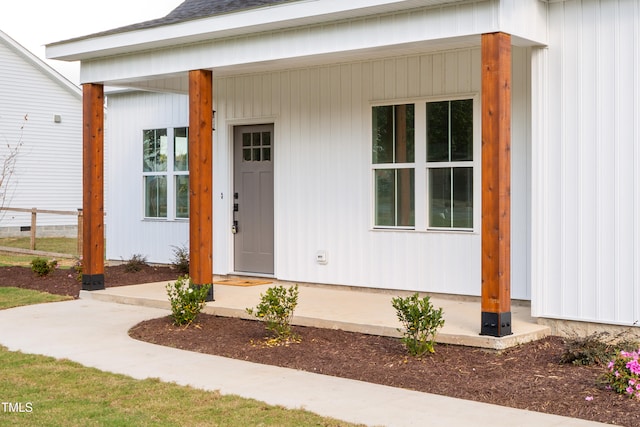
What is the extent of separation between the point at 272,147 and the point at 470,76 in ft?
11.1

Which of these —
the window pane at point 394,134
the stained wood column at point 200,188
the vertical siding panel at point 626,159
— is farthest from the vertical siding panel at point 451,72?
the stained wood column at point 200,188

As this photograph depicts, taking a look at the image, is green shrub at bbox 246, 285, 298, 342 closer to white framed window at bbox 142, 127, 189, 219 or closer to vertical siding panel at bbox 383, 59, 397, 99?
vertical siding panel at bbox 383, 59, 397, 99

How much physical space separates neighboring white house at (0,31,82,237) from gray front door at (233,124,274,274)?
14.0 metres

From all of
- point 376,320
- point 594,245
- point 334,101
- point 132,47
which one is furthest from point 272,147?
point 594,245

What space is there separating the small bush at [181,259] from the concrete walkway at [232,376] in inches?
115

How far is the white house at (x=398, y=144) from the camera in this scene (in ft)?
26.1

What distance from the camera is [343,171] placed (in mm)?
11164

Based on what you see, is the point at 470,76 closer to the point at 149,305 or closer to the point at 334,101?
the point at 334,101

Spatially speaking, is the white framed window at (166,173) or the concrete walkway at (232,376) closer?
the concrete walkway at (232,376)

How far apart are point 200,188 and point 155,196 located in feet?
16.1

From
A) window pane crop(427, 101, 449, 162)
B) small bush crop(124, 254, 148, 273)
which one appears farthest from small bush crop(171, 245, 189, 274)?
window pane crop(427, 101, 449, 162)

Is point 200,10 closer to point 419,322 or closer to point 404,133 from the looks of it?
point 404,133

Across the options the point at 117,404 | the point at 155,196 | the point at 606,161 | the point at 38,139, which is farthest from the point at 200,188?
the point at 38,139

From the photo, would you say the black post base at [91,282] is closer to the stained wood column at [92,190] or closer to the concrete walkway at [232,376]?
the stained wood column at [92,190]
